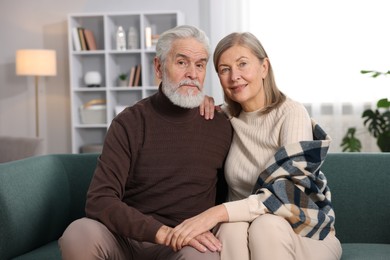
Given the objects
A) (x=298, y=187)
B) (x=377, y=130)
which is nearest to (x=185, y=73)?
(x=298, y=187)

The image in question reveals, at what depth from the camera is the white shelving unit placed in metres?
6.48

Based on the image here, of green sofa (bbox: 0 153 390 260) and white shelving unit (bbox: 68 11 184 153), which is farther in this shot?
white shelving unit (bbox: 68 11 184 153)

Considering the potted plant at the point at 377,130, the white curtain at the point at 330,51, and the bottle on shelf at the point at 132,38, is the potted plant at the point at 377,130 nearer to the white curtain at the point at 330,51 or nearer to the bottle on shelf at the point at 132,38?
the white curtain at the point at 330,51

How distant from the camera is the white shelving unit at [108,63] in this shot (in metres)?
6.48

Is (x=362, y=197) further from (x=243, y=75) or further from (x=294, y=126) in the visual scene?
(x=243, y=75)

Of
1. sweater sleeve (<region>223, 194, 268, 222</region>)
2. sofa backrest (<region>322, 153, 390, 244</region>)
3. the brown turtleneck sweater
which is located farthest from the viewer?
sofa backrest (<region>322, 153, 390, 244</region>)

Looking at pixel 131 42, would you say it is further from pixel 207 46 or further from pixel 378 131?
pixel 207 46

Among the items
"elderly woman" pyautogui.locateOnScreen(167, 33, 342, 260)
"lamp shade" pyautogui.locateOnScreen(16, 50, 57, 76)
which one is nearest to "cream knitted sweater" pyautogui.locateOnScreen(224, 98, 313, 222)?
"elderly woman" pyautogui.locateOnScreen(167, 33, 342, 260)

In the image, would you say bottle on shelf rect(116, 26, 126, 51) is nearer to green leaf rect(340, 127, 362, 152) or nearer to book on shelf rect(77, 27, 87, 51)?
book on shelf rect(77, 27, 87, 51)

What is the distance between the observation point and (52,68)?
652 centimetres

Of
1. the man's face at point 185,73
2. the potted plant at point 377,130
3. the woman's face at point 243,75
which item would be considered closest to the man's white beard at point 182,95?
the man's face at point 185,73

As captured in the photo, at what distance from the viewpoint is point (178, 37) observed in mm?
2488

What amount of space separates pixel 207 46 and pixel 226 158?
442mm

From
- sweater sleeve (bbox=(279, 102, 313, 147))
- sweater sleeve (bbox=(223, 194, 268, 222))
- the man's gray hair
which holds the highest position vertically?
the man's gray hair
